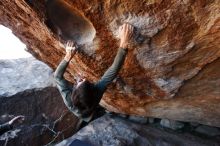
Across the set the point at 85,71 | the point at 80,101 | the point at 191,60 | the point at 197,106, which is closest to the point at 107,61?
the point at 85,71

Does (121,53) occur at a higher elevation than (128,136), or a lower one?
higher

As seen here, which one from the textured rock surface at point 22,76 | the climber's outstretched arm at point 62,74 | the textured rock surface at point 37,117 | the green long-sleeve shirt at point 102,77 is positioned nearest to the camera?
the green long-sleeve shirt at point 102,77

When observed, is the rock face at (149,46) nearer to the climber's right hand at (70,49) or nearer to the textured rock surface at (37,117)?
the climber's right hand at (70,49)

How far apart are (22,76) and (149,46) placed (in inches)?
156

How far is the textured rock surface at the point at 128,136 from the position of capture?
4.15 metres

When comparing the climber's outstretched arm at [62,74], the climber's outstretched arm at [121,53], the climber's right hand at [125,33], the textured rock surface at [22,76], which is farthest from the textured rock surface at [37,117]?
the climber's right hand at [125,33]

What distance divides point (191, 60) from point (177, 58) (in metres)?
0.15

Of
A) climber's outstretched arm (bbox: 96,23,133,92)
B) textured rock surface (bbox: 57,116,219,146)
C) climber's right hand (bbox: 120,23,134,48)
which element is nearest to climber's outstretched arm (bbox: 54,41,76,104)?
climber's outstretched arm (bbox: 96,23,133,92)

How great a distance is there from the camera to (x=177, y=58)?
9.98 ft

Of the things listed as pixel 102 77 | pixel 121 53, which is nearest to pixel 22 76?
pixel 102 77

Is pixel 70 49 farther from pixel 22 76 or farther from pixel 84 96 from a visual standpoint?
pixel 22 76

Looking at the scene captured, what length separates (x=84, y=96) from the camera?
2.86 m

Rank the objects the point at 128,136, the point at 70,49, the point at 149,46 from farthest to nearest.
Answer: the point at 128,136 → the point at 70,49 → the point at 149,46

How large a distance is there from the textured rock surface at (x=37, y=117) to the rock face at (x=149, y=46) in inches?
67.0
